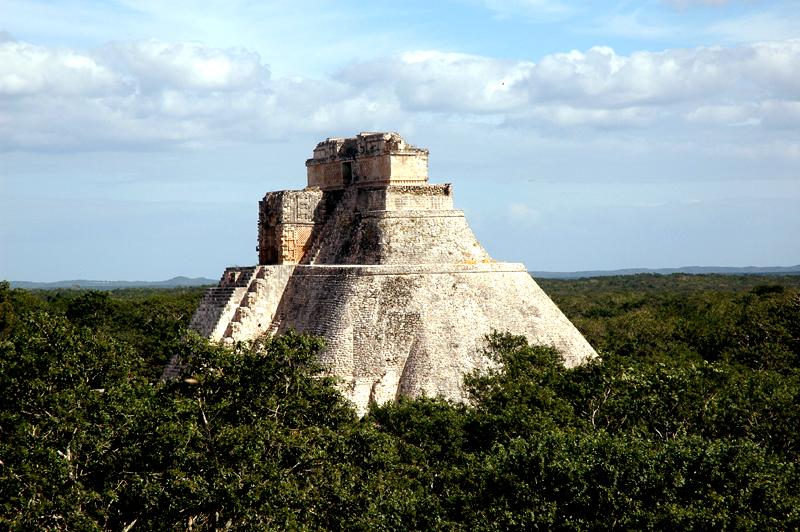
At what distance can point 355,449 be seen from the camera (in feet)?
74.7

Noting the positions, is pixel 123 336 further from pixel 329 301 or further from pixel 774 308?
pixel 774 308

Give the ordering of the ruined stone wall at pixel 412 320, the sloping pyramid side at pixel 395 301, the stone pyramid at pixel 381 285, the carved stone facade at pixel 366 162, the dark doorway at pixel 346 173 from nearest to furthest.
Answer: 1. the ruined stone wall at pixel 412 320
2. the sloping pyramid side at pixel 395 301
3. the stone pyramid at pixel 381 285
4. the carved stone facade at pixel 366 162
5. the dark doorway at pixel 346 173

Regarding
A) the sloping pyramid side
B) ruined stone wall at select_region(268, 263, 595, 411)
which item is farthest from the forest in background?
the sloping pyramid side

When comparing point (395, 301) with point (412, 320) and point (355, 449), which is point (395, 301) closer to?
point (412, 320)

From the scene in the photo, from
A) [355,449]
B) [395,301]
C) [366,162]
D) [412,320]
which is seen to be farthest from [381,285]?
[355,449]

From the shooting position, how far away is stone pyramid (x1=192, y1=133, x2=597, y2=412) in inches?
1271

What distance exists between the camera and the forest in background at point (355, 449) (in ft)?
66.1

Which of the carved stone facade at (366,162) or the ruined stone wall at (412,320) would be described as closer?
the ruined stone wall at (412,320)

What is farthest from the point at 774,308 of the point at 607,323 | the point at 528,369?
the point at 528,369

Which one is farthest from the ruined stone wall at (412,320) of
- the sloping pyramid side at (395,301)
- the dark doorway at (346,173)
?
the dark doorway at (346,173)

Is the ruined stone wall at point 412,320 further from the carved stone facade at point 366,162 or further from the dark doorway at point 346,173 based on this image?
the dark doorway at point 346,173

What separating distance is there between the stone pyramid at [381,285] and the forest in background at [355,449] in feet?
12.3

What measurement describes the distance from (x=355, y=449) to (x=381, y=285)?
1148cm

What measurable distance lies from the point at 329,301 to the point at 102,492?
538 inches
